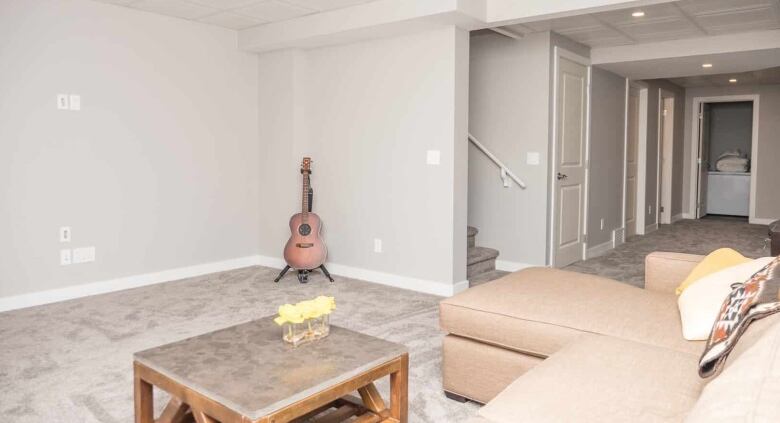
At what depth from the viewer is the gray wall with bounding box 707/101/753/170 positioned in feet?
34.5

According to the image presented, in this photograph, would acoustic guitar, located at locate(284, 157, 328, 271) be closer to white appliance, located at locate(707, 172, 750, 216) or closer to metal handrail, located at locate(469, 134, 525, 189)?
metal handrail, located at locate(469, 134, 525, 189)

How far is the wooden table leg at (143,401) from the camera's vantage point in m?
1.90

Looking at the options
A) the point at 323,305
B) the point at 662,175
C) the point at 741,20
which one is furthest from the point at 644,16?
the point at 662,175

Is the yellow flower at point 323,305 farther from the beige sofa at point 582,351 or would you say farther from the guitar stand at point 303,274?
the guitar stand at point 303,274

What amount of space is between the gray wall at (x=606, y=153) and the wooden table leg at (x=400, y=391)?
4571mm

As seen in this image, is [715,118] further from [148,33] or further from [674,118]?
[148,33]

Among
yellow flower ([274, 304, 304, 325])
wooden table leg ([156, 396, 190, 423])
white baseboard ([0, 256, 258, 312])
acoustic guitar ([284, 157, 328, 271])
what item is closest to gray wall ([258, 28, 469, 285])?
acoustic guitar ([284, 157, 328, 271])

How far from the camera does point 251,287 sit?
15.3 feet

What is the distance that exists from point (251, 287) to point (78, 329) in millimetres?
1385

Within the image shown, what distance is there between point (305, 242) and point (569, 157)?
8.64ft

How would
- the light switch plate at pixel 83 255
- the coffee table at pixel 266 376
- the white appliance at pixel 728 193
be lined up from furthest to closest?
the white appliance at pixel 728 193 < the light switch plate at pixel 83 255 < the coffee table at pixel 266 376


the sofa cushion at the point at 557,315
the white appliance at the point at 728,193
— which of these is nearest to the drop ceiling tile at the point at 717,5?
the sofa cushion at the point at 557,315

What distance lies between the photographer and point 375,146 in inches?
191

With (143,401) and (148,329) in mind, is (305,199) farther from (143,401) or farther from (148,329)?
(143,401)
